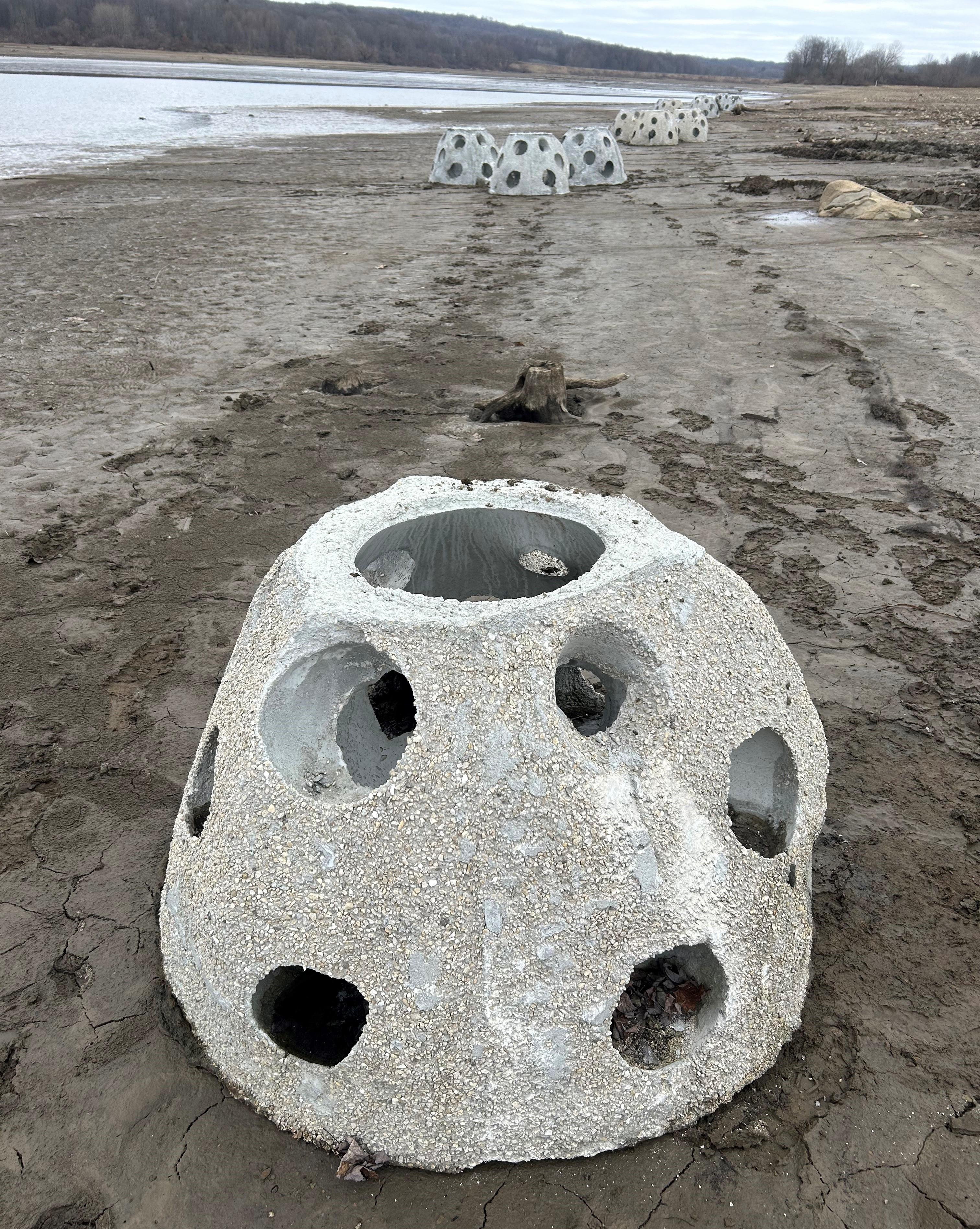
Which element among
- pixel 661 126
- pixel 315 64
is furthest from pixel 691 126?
pixel 315 64

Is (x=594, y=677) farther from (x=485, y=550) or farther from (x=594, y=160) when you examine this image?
(x=594, y=160)

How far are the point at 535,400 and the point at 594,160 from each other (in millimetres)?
18862

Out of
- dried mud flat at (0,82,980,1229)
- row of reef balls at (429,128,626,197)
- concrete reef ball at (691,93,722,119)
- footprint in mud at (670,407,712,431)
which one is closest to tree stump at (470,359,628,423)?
dried mud flat at (0,82,980,1229)

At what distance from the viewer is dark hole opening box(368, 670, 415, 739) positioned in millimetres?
4234

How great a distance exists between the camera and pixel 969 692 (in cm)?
527

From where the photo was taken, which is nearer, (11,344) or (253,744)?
(253,744)

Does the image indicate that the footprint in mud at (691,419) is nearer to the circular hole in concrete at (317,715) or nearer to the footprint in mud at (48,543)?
the footprint in mud at (48,543)

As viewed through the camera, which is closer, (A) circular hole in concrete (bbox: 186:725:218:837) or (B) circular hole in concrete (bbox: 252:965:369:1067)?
(B) circular hole in concrete (bbox: 252:965:369:1067)

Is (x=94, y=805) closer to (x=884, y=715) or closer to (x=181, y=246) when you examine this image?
(x=884, y=715)

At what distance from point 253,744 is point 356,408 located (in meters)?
7.01

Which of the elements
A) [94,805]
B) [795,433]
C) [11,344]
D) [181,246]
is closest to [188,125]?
[181,246]

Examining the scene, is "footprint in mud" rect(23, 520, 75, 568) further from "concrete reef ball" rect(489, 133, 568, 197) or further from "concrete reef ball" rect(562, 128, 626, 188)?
"concrete reef ball" rect(562, 128, 626, 188)

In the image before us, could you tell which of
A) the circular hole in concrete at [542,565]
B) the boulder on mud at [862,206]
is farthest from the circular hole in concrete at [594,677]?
the boulder on mud at [862,206]

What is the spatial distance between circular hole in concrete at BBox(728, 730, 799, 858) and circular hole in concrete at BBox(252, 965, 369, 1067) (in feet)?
5.51
